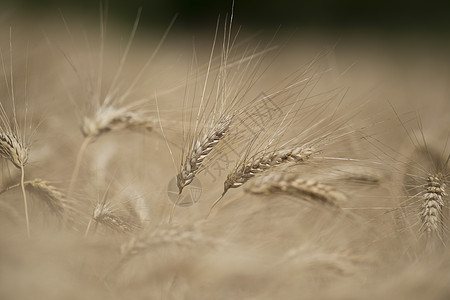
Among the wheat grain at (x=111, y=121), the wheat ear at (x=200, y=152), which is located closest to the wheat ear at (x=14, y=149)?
the wheat grain at (x=111, y=121)

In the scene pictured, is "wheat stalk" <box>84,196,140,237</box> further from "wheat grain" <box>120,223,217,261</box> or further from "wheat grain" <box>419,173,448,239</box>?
"wheat grain" <box>419,173,448,239</box>

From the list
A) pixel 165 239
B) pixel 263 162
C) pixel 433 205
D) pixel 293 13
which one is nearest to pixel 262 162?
pixel 263 162

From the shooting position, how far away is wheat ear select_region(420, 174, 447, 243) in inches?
22.2

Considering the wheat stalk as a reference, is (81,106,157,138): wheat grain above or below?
above

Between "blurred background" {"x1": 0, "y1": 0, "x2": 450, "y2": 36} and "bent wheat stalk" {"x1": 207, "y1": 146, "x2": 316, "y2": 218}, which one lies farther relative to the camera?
"blurred background" {"x1": 0, "y1": 0, "x2": 450, "y2": 36}

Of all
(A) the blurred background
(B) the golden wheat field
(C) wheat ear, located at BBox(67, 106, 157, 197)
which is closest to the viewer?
(B) the golden wheat field

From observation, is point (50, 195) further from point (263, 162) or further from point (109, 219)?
point (263, 162)

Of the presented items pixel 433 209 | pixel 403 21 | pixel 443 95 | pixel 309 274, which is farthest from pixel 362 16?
pixel 309 274

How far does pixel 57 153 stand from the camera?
30.3 inches

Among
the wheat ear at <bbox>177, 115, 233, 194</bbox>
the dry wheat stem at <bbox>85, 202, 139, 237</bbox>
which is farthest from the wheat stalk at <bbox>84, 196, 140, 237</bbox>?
the wheat ear at <bbox>177, 115, 233, 194</bbox>

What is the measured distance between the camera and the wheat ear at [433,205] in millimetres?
565

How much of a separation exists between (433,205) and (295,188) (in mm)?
215

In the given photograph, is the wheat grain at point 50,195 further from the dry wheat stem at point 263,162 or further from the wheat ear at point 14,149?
the dry wheat stem at point 263,162

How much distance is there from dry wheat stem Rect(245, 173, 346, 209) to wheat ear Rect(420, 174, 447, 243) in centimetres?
13
